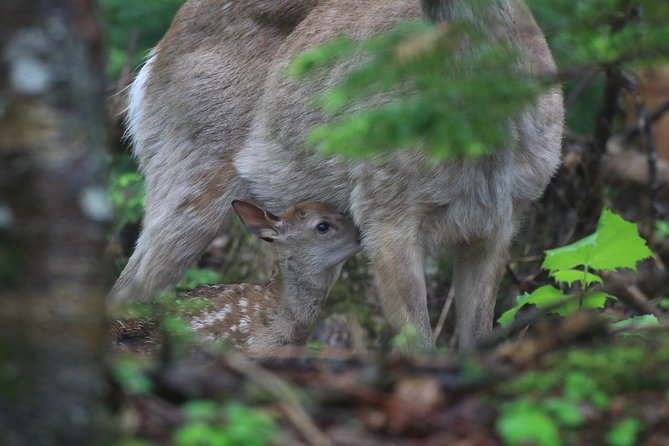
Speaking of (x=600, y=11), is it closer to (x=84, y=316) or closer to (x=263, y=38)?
(x=84, y=316)

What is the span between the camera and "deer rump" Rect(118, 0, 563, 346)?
566cm

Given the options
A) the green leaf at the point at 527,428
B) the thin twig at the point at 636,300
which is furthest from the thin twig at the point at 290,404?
the thin twig at the point at 636,300

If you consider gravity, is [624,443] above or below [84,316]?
below

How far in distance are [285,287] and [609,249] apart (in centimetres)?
198

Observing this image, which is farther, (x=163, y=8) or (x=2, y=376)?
(x=163, y=8)

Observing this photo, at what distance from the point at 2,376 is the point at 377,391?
1.11 metres

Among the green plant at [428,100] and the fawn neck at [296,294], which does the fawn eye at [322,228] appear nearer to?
the fawn neck at [296,294]

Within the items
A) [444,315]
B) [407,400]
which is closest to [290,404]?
[407,400]

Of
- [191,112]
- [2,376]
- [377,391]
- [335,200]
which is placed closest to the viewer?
[2,376]

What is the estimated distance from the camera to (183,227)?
6777mm

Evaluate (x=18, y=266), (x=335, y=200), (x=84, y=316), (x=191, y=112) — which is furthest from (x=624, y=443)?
(x=191, y=112)

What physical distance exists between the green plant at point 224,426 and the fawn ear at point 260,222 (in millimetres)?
3382

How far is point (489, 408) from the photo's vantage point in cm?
318

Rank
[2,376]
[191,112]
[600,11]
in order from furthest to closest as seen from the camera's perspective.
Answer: [191,112]
[600,11]
[2,376]
